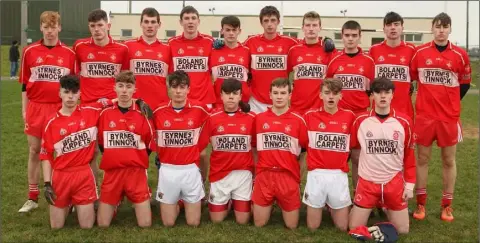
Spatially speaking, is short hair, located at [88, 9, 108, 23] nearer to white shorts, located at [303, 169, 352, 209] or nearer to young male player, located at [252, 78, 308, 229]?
young male player, located at [252, 78, 308, 229]

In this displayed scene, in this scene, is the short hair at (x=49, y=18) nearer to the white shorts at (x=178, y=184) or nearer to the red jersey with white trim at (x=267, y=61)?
the white shorts at (x=178, y=184)

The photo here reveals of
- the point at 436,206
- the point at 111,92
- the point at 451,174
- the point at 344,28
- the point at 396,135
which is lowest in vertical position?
the point at 436,206

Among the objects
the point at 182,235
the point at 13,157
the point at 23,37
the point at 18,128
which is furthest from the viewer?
the point at 23,37

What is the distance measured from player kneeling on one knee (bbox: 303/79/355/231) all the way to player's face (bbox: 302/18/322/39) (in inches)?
40.7

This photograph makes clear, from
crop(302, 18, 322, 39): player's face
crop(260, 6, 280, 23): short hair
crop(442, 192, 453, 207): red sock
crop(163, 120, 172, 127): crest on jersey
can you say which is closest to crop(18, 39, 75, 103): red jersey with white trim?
crop(163, 120, 172, 127): crest on jersey

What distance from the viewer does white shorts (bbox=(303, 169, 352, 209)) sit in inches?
192

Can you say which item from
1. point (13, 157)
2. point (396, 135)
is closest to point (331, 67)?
point (396, 135)

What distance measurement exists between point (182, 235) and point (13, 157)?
4.81 meters

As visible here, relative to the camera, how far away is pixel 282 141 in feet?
16.5

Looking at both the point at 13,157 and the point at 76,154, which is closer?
the point at 76,154

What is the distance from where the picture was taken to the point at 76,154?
4.84m

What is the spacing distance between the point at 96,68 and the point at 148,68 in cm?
60

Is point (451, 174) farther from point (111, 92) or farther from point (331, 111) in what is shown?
point (111, 92)

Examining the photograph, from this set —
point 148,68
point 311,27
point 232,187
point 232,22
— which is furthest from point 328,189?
point 148,68
